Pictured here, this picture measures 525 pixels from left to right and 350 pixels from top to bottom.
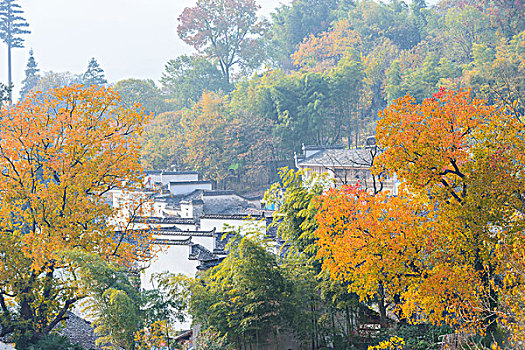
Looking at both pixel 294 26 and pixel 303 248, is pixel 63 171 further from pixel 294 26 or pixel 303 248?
pixel 294 26

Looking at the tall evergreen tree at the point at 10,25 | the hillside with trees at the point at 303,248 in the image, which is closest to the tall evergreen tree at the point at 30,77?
the tall evergreen tree at the point at 10,25

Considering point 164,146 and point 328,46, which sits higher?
point 328,46

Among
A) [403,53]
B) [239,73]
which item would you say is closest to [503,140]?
[403,53]

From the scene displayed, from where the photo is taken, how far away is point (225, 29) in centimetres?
4691

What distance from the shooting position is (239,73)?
158 feet

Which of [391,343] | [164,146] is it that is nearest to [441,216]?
[391,343]

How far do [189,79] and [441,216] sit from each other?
3634 cm

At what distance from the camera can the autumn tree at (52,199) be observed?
1084cm

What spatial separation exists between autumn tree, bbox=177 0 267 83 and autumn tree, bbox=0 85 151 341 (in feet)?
116

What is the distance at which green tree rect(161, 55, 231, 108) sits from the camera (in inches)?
1734

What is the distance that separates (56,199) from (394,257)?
6.25 m

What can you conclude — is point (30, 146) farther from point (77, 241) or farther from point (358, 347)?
point (358, 347)

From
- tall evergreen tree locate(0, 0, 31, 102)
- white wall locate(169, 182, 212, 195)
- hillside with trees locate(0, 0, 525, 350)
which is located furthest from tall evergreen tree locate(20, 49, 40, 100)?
hillside with trees locate(0, 0, 525, 350)

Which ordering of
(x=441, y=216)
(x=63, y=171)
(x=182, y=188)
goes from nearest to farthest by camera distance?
1. (x=441, y=216)
2. (x=63, y=171)
3. (x=182, y=188)
